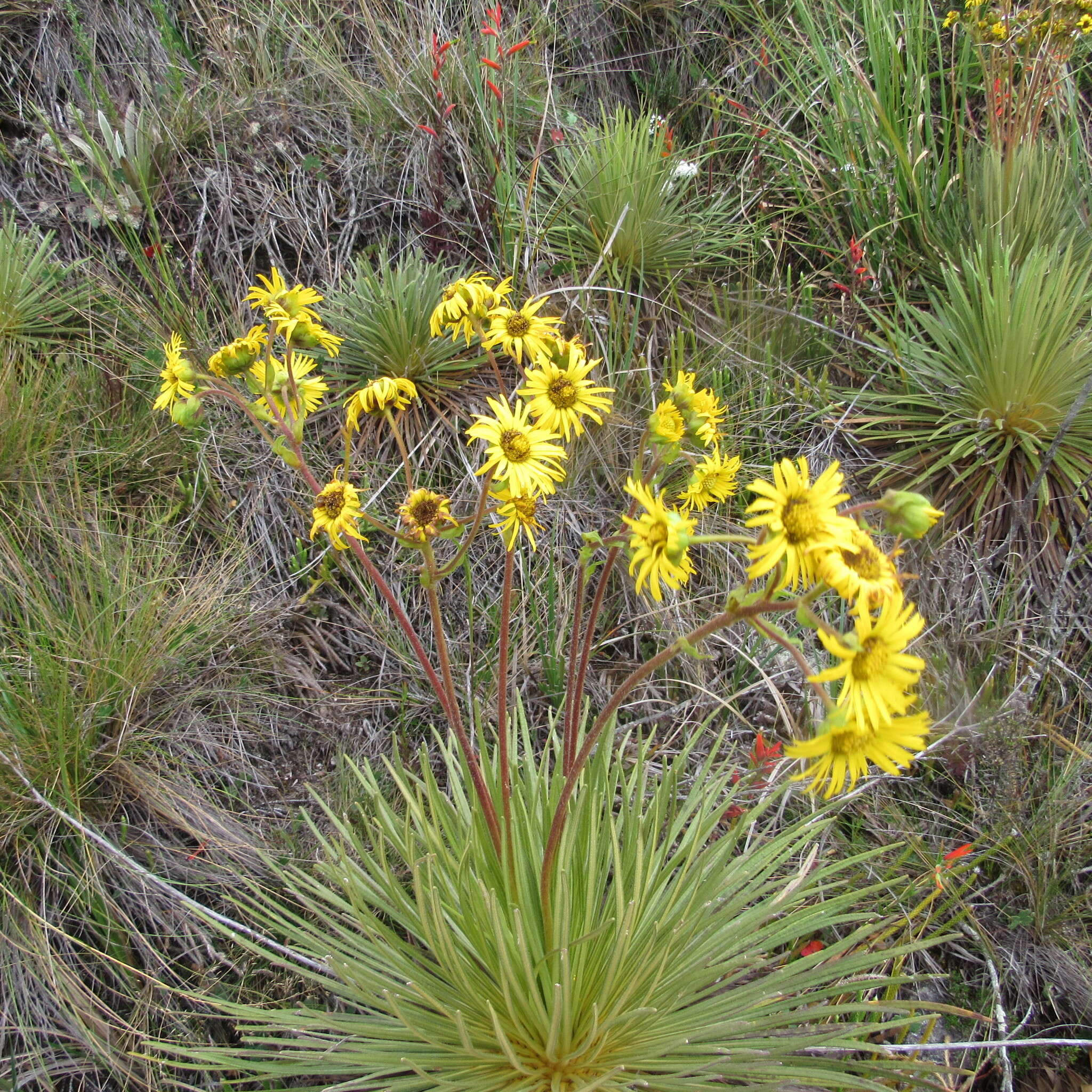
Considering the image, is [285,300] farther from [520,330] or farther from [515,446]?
[515,446]

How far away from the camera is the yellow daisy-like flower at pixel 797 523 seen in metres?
0.96

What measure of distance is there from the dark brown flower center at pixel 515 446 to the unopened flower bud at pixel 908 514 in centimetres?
58

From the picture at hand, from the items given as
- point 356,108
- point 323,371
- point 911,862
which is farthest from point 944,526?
point 356,108

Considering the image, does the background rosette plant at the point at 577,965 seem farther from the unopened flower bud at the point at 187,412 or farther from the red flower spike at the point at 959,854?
the unopened flower bud at the point at 187,412

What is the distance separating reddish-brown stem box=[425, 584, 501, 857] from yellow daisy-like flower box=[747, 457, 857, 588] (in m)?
0.56

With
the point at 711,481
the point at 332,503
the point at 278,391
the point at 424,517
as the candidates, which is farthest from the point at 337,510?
the point at 711,481

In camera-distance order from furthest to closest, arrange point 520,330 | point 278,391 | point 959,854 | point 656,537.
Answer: point 959,854 → point 520,330 → point 278,391 → point 656,537

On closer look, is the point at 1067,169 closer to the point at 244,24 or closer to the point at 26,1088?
the point at 244,24

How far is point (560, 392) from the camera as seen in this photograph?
1467mm

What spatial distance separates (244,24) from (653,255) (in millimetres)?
2261

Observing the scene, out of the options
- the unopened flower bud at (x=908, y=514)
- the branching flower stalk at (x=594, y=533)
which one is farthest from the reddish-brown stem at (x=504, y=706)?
the unopened flower bud at (x=908, y=514)

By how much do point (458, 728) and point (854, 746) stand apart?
67 centimetres

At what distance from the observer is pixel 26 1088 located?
1791mm

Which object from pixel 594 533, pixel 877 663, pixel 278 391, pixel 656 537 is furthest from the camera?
pixel 278 391
